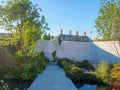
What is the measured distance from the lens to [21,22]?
19.2 meters

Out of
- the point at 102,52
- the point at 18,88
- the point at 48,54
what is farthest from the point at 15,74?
the point at 102,52

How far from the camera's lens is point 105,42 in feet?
83.5

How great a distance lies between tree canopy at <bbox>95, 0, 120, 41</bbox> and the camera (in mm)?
21234

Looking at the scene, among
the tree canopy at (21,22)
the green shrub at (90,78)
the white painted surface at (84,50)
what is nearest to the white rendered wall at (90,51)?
the white painted surface at (84,50)

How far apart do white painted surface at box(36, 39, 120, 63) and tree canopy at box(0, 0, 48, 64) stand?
198 inches

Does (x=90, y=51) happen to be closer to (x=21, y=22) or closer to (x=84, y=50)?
(x=84, y=50)

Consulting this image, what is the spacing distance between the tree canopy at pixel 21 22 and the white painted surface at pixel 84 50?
5.04m

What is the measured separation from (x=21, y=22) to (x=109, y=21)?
9293 mm

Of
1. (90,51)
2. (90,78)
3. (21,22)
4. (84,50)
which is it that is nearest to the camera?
(90,78)

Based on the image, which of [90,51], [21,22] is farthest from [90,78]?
[90,51]

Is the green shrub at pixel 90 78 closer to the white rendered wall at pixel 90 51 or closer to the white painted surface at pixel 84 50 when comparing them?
the white rendered wall at pixel 90 51

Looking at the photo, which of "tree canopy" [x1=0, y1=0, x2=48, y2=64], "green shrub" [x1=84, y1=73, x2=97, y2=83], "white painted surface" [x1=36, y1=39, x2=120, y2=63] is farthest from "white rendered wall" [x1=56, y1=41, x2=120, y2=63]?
"green shrub" [x1=84, y1=73, x2=97, y2=83]

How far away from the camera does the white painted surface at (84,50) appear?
24.6 metres

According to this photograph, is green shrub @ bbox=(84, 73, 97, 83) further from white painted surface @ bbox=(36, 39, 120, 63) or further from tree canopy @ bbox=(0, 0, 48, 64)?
white painted surface @ bbox=(36, 39, 120, 63)
